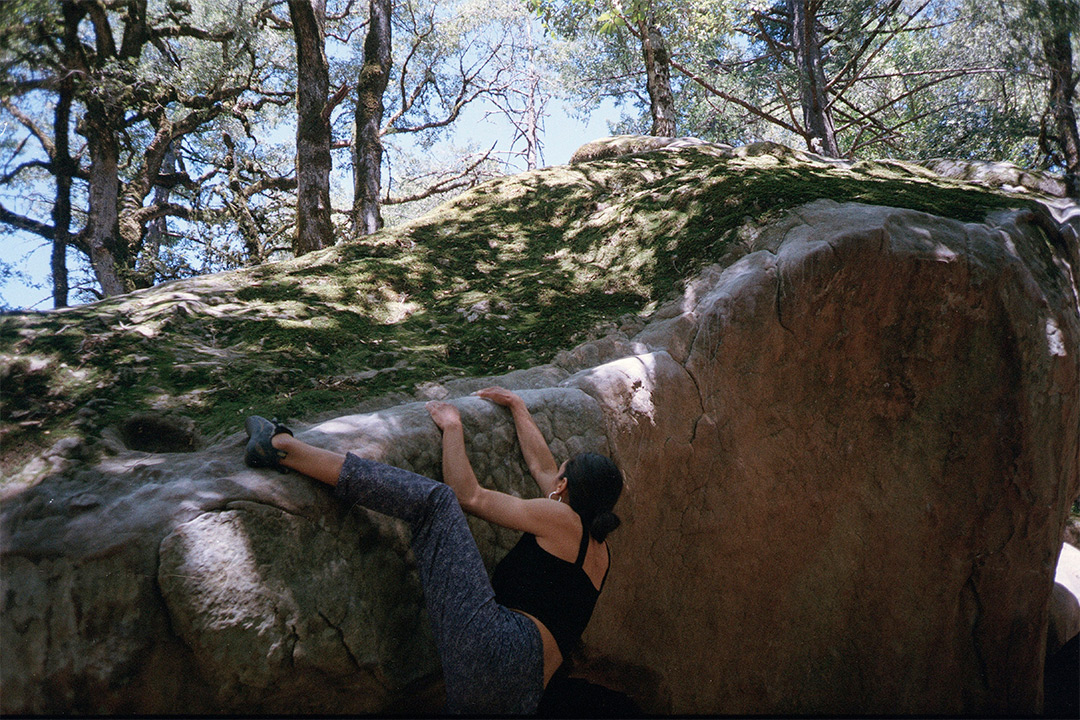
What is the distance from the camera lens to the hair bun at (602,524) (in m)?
2.86

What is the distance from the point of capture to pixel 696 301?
4762 millimetres

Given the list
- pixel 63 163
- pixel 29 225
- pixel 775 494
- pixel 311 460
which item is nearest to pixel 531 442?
pixel 311 460

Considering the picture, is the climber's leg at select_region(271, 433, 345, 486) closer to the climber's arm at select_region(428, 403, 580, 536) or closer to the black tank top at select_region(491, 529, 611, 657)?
the climber's arm at select_region(428, 403, 580, 536)

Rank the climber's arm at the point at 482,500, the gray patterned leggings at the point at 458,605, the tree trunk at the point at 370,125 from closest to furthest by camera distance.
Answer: the gray patterned leggings at the point at 458,605, the climber's arm at the point at 482,500, the tree trunk at the point at 370,125

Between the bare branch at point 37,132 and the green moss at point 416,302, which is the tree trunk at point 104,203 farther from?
the green moss at point 416,302

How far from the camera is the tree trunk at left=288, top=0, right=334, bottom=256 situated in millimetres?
7441

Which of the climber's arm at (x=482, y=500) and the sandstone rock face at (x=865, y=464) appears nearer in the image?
the climber's arm at (x=482, y=500)

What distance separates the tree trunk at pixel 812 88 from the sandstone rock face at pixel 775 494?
7.02 m

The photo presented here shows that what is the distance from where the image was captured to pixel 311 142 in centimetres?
751

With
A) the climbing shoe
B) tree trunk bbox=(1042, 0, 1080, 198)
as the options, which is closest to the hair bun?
the climbing shoe

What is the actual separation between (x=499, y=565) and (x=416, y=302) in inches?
121

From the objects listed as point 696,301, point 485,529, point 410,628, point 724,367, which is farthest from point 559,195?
point 410,628

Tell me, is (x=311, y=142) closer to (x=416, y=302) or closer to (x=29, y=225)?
(x=416, y=302)

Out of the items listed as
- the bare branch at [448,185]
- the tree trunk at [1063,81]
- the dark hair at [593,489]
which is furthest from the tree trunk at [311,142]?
the tree trunk at [1063,81]
